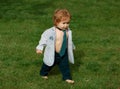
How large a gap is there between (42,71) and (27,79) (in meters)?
0.39

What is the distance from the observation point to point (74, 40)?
12312mm

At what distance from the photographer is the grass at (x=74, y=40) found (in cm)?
876

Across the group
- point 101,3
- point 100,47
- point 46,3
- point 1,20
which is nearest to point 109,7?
point 101,3

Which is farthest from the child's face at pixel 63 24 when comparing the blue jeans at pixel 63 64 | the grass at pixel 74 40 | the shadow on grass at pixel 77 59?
the shadow on grass at pixel 77 59

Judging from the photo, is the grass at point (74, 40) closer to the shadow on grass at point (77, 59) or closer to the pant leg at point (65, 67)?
the shadow on grass at point (77, 59)

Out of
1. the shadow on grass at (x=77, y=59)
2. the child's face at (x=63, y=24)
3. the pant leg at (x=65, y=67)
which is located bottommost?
the shadow on grass at (x=77, y=59)

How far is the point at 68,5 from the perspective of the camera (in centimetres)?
1884

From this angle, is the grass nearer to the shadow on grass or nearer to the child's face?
the shadow on grass

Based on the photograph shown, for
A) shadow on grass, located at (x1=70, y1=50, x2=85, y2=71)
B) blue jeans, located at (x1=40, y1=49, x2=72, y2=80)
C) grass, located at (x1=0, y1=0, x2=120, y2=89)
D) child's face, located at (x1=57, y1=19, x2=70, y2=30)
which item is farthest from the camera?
shadow on grass, located at (x1=70, y1=50, x2=85, y2=71)

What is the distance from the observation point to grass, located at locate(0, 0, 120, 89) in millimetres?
8762

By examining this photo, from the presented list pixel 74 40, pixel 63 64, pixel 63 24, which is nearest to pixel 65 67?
pixel 63 64

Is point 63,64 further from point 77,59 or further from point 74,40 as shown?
point 74,40

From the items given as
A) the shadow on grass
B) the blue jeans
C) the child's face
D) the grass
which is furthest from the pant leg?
the shadow on grass

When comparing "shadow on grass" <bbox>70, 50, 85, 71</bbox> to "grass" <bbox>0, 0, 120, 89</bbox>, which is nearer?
"grass" <bbox>0, 0, 120, 89</bbox>
